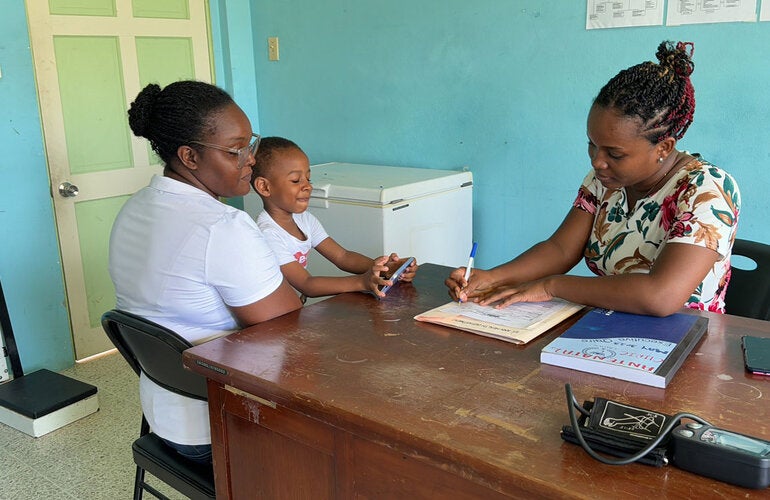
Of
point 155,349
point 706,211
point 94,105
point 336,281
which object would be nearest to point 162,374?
point 155,349

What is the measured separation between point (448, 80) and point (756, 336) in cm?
203

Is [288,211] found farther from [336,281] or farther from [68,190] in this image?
[68,190]

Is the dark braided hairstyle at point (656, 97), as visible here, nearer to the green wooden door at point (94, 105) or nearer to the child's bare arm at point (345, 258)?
the child's bare arm at point (345, 258)

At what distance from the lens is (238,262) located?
146 cm

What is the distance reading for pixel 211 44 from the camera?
3785mm

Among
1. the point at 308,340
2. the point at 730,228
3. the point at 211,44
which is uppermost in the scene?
the point at 211,44

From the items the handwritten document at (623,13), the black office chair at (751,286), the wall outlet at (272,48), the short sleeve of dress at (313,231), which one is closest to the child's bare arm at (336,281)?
the short sleeve of dress at (313,231)

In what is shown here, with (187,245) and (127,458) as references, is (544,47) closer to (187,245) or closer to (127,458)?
(187,245)

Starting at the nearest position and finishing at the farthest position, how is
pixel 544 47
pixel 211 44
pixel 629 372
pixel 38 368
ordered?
pixel 629 372, pixel 544 47, pixel 38 368, pixel 211 44

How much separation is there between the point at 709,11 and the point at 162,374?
218cm

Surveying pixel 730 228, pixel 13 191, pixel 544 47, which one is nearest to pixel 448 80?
pixel 544 47

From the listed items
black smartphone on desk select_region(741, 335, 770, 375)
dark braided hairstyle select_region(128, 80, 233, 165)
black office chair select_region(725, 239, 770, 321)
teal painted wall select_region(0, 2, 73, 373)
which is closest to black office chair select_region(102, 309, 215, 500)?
dark braided hairstyle select_region(128, 80, 233, 165)

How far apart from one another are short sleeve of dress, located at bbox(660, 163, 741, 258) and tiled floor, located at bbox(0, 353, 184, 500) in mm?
1778

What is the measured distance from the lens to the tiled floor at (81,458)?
2346mm
